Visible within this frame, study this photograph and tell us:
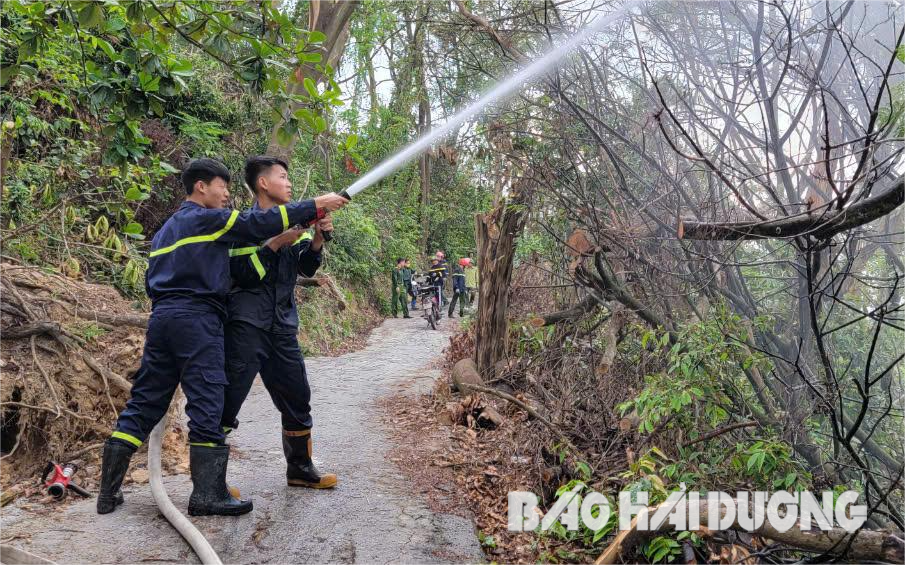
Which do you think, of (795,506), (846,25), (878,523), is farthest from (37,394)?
(846,25)

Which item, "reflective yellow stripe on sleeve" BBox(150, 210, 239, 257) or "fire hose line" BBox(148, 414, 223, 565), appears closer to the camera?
"fire hose line" BBox(148, 414, 223, 565)

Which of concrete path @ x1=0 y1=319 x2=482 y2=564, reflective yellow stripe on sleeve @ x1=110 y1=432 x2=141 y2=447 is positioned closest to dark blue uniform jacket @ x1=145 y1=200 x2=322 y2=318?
reflective yellow stripe on sleeve @ x1=110 y1=432 x2=141 y2=447

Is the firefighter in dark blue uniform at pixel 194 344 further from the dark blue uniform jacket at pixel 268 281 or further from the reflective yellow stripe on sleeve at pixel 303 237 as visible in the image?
the reflective yellow stripe on sleeve at pixel 303 237

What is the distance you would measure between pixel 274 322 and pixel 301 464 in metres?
0.99

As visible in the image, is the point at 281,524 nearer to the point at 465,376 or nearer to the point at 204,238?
the point at 204,238

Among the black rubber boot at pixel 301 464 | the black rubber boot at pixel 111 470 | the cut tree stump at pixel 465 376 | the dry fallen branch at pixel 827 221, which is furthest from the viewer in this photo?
the cut tree stump at pixel 465 376

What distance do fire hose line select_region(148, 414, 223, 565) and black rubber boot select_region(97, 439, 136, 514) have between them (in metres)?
0.14

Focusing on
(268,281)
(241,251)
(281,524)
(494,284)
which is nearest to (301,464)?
(281,524)

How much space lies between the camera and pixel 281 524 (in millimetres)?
3672

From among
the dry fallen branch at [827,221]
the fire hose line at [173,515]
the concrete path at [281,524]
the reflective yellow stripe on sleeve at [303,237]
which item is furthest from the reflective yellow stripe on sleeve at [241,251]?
Answer: the dry fallen branch at [827,221]

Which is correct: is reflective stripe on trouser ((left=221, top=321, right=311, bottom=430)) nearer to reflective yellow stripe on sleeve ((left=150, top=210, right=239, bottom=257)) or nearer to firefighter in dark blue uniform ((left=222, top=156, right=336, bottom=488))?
firefighter in dark blue uniform ((left=222, top=156, right=336, bottom=488))

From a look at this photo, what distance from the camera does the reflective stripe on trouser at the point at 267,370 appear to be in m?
3.89

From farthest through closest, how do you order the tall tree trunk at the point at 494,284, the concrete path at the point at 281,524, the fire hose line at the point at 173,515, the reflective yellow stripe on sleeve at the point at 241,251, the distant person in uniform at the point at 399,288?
1. the distant person in uniform at the point at 399,288
2. the tall tree trunk at the point at 494,284
3. the reflective yellow stripe on sleeve at the point at 241,251
4. the concrete path at the point at 281,524
5. the fire hose line at the point at 173,515

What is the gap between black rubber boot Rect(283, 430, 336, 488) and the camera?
4.23 metres
